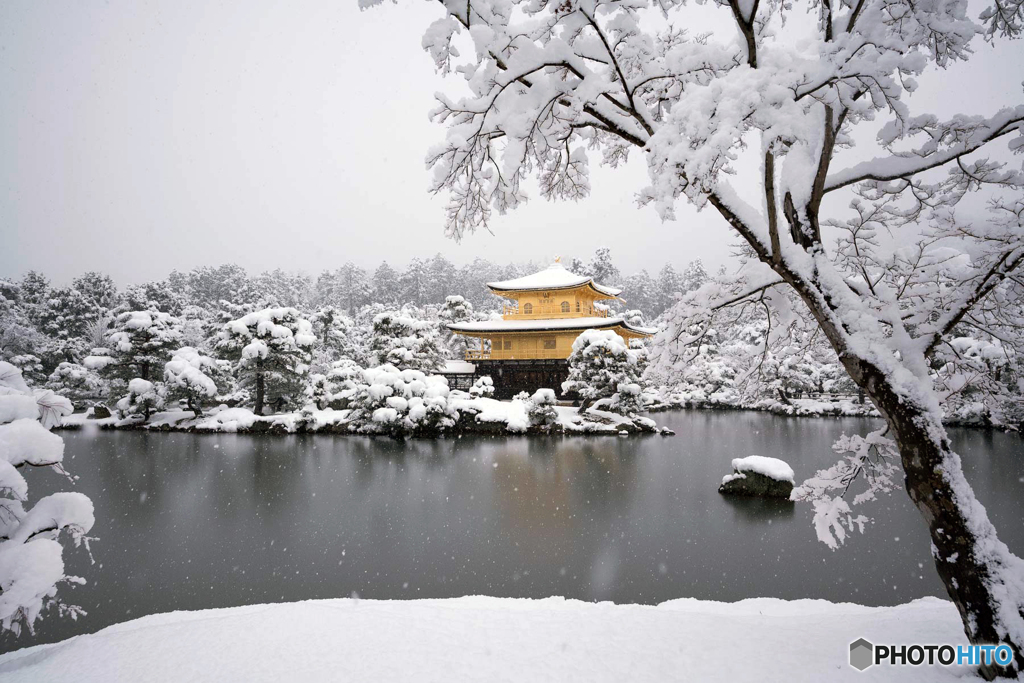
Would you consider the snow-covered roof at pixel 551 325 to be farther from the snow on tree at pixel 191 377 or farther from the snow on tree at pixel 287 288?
the snow on tree at pixel 287 288

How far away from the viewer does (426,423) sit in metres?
16.6

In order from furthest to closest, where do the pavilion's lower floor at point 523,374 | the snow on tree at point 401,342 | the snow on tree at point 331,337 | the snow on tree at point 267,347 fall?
the snow on tree at point 331,337, the pavilion's lower floor at point 523,374, the snow on tree at point 401,342, the snow on tree at point 267,347

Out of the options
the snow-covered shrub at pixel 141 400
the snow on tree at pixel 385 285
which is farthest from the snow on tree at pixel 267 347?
the snow on tree at pixel 385 285

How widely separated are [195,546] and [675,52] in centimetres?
907

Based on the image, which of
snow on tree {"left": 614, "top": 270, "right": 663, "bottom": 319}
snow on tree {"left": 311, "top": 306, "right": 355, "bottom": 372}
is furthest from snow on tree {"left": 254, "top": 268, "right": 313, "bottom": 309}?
snow on tree {"left": 614, "top": 270, "right": 663, "bottom": 319}

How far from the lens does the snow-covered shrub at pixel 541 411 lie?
1711cm

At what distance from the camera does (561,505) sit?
9.08m

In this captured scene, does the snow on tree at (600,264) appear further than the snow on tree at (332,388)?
Yes

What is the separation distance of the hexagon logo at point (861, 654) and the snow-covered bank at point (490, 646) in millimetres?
49

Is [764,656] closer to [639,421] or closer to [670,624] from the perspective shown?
[670,624]

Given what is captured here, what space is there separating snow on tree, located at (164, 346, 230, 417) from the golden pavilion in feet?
35.9

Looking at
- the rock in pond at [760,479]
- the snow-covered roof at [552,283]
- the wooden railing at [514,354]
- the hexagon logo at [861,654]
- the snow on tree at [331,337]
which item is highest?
the snow-covered roof at [552,283]

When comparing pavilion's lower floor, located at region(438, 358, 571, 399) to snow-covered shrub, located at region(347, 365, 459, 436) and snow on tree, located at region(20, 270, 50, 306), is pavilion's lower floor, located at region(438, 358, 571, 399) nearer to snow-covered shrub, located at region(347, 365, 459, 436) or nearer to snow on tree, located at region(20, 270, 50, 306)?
snow-covered shrub, located at region(347, 365, 459, 436)

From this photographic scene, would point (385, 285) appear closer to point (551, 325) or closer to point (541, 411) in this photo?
point (551, 325)
